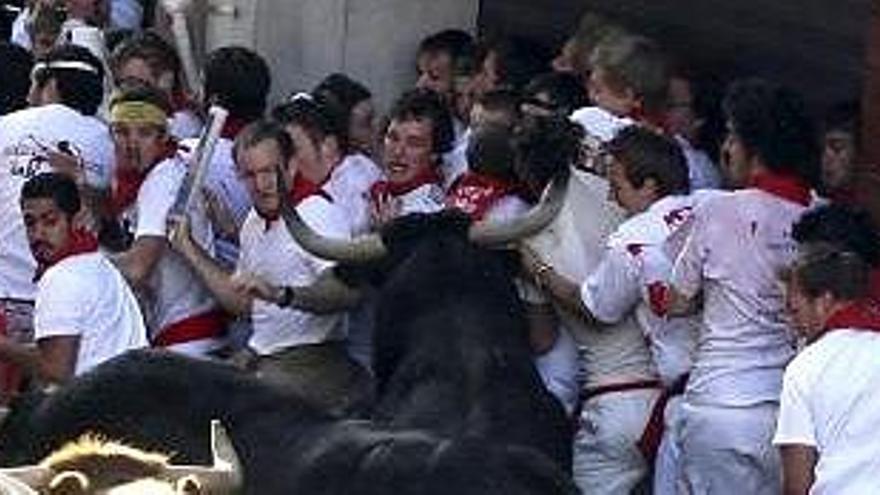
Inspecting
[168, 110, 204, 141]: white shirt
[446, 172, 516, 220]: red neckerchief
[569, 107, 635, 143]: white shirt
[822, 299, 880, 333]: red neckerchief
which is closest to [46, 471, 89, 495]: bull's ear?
[822, 299, 880, 333]: red neckerchief

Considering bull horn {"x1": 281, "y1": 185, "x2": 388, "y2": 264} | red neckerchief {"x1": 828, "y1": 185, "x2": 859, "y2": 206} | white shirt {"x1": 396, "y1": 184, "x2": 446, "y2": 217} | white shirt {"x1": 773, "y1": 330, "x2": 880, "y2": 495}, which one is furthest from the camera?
white shirt {"x1": 396, "y1": 184, "x2": 446, "y2": 217}

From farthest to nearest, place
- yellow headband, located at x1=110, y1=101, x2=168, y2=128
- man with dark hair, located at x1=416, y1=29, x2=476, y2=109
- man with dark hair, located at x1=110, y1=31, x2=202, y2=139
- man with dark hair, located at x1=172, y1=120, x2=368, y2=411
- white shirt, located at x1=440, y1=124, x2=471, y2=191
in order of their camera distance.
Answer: man with dark hair, located at x1=416, y1=29, x2=476, y2=109, man with dark hair, located at x1=110, y1=31, x2=202, y2=139, white shirt, located at x1=440, y1=124, x2=471, y2=191, yellow headband, located at x1=110, y1=101, x2=168, y2=128, man with dark hair, located at x1=172, y1=120, x2=368, y2=411

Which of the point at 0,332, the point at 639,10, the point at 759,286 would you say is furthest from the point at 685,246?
the point at 639,10

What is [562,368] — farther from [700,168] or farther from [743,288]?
[700,168]

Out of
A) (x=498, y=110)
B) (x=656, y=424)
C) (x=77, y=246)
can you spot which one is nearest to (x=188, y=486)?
(x=77, y=246)

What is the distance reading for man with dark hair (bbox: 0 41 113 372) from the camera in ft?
37.1

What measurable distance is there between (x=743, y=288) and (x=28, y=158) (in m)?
3.21

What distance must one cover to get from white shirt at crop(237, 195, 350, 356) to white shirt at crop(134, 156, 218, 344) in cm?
25

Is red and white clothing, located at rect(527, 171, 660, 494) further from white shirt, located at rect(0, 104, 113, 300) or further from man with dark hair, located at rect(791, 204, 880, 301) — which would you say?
white shirt, located at rect(0, 104, 113, 300)

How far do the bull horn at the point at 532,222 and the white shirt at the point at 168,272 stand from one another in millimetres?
1338

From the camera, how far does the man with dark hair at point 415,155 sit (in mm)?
11312

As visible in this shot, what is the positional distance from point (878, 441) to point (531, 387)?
1.57 m

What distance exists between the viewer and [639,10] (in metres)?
14.0

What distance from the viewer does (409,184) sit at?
11.4 meters
